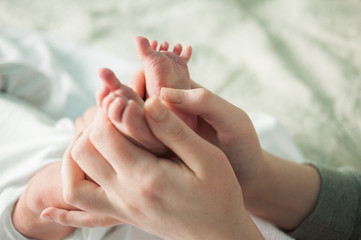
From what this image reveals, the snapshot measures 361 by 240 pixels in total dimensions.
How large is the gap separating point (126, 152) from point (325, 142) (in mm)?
755

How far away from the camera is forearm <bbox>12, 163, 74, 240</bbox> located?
58 centimetres

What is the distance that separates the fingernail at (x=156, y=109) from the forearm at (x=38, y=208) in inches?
10.9

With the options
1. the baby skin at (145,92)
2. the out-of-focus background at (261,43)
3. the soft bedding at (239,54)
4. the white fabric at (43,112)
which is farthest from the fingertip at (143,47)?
the out-of-focus background at (261,43)

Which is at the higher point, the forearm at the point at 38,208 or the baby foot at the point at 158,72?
the baby foot at the point at 158,72

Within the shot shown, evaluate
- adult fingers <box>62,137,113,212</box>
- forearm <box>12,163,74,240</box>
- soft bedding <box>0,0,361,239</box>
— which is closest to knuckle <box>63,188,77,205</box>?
adult fingers <box>62,137,113,212</box>

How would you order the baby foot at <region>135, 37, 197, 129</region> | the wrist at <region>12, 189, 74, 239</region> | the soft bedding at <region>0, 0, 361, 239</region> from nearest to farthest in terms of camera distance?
the baby foot at <region>135, 37, 197, 129</region> → the wrist at <region>12, 189, 74, 239</region> → the soft bedding at <region>0, 0, 361, 239</region>

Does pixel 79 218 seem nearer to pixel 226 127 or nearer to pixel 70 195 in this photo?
pixel 70 195

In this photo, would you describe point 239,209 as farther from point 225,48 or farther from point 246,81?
point 225,48


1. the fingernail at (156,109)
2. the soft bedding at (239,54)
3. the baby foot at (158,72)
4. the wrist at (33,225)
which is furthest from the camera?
the soft bedding at (239,54)

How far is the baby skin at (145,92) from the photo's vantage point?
392mm

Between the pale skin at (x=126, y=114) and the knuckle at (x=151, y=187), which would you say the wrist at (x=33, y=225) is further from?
the knuckle at (x=151, y=187)

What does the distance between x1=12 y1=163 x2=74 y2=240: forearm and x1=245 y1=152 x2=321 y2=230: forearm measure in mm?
372

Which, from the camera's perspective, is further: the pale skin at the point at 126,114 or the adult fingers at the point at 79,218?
the adult fingers at the point at 79,218

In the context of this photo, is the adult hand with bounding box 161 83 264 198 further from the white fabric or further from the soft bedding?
the soft bedding
